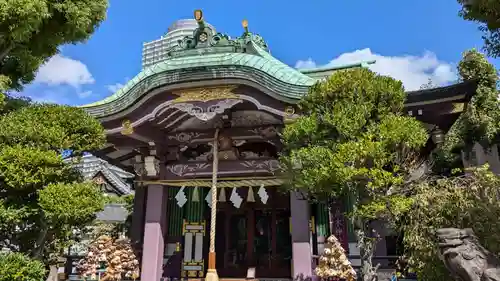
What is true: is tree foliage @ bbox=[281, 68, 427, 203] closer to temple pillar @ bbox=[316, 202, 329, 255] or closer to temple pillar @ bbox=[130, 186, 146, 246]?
temple pillar @ bbox=[316, 202, 329, 255]

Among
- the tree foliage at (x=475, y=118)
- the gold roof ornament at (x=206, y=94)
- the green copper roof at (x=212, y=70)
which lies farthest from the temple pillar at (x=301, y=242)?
the tree foliage at (x=475, y=118)

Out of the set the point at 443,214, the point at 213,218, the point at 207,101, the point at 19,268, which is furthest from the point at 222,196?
the point at 443,214

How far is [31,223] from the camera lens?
25.5ft

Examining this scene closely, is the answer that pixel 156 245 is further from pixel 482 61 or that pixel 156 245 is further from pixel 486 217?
pixel 482 61

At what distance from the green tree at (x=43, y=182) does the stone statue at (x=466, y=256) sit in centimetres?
586

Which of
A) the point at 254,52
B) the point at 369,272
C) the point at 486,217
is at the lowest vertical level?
the point at 369,272

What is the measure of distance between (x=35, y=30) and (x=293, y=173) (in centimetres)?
564

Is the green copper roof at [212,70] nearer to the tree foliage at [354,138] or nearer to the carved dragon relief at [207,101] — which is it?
the carved dragon relief at [207,101]

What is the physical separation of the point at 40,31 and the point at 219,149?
502 cm

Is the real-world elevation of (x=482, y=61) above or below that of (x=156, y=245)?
above

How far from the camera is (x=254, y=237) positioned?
40.8ft

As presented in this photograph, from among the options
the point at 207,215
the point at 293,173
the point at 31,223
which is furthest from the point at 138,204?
the point at 293,173

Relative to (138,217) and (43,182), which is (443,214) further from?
(138,217)

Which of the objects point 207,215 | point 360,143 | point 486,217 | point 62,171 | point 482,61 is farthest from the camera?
point 207,215
